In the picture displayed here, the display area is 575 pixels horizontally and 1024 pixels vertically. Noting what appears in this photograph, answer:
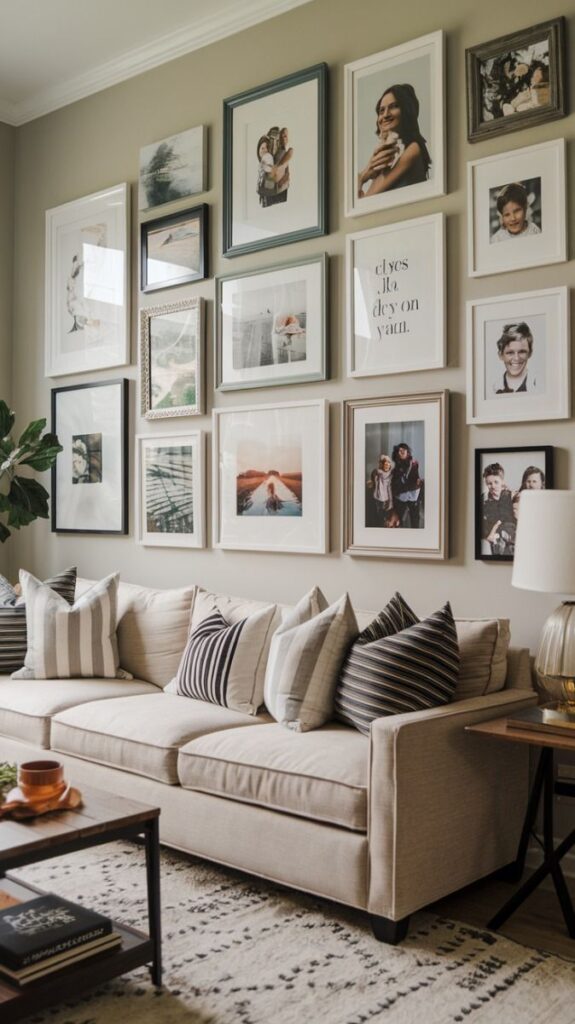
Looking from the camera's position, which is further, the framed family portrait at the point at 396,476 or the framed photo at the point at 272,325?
the framed photo at the point at 272,325

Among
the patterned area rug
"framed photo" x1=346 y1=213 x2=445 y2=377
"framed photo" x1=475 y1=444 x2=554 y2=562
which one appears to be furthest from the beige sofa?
"framed photo" x1=346 y1=213 x2=445 y2=377

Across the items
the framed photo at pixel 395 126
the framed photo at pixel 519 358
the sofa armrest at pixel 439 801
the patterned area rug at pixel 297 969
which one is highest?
the framed photo at pixel 395 126

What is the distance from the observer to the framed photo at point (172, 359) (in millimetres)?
4379

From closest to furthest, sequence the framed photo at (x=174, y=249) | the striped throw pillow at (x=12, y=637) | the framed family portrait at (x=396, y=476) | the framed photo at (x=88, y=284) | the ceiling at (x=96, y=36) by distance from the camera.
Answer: the framed family portrait at (x=396, y=476) < the striped throw pillow at (x=12, y=637) < the ceiling at (x=96, y=36) < the framed photo at (x=174, y=249) < the framed photo at (x=88, y=284)

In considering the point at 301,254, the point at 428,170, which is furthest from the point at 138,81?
the point at 428,170

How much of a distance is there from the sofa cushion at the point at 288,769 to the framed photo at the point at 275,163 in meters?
2.07

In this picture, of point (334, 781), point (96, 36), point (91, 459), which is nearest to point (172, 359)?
point (91, 459)

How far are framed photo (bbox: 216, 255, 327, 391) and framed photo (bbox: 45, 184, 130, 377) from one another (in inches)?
27.3

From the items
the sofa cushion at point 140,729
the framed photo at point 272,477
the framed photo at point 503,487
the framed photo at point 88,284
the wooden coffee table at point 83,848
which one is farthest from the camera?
the framed photo at point 88,284

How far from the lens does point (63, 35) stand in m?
4.53

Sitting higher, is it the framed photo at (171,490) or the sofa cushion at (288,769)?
the framed photo at (171,490)

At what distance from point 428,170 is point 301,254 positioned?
26.0 inches

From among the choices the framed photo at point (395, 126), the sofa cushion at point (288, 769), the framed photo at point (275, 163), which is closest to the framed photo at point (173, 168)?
the framed photo at point (275, 163)

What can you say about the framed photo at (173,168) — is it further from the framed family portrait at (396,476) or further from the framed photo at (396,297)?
the framed family portrait at (396,476)
